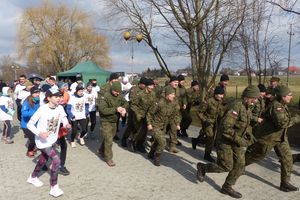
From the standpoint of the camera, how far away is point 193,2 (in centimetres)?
1316

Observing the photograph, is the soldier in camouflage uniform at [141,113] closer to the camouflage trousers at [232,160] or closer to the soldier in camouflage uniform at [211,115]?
the soldier in camouflage uniform at [211,115]

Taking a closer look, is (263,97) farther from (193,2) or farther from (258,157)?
(193,2)

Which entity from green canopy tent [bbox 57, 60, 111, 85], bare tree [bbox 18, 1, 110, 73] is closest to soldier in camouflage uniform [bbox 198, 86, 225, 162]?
green canopy tent [bbox 57, 60, 111, 85]

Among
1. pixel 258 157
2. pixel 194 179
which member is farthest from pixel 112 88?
pixel 258 157

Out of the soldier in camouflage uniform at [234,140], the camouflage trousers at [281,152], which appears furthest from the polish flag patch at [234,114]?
the camouflage trousers at [281,152]

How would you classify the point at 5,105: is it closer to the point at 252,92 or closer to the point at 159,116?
the point at 159,116

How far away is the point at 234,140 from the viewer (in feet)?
18.4

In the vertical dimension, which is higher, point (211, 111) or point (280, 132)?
point (211, 111)

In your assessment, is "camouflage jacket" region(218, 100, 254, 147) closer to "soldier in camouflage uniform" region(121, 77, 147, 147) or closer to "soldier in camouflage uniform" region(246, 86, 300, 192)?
"soldier in camouflage uniform" region(246, 86, 300, 192)

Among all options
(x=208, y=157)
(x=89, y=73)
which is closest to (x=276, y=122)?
(x=208, y=157)

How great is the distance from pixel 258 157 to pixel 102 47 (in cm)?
4539

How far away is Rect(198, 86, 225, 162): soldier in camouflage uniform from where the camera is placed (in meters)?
7.79

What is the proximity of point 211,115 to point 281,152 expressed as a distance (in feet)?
6.78

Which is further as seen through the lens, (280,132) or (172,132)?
(172,132)
